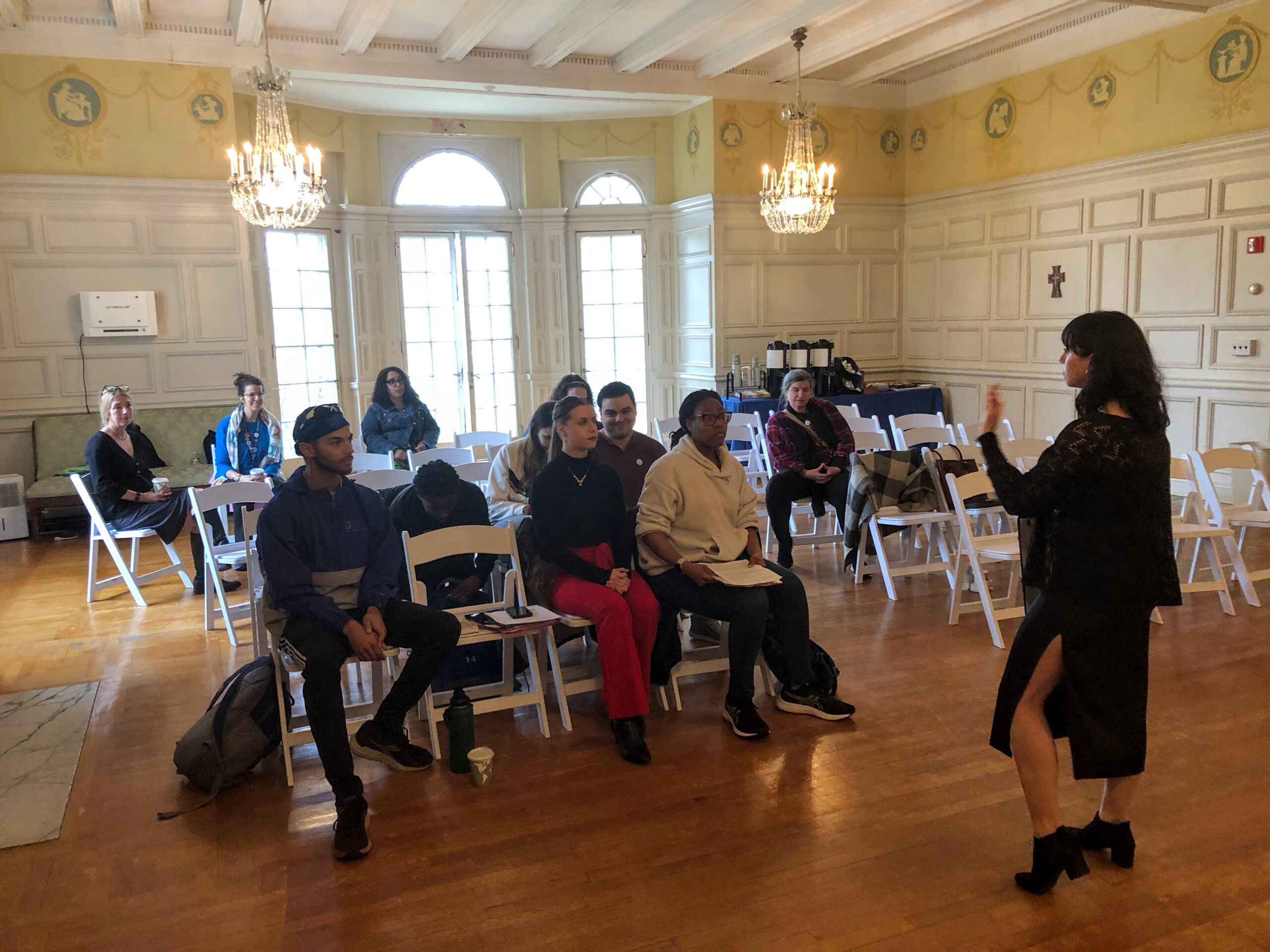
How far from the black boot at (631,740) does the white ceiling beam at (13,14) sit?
6617 mm

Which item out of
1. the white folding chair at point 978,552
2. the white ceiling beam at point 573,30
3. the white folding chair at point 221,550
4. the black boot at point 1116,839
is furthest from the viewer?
the white ceiling beam at point 573,30

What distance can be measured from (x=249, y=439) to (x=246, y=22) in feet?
10.8

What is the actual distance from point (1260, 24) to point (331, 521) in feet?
23.9

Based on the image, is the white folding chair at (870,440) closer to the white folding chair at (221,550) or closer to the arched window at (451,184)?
the white folding chair at (221,550)

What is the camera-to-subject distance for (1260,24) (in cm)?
701

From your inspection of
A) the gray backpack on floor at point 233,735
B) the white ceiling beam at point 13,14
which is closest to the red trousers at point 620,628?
the gray backpack on floor at point 233,735

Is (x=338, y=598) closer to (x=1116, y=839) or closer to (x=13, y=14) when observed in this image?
(x=1116, y=839)

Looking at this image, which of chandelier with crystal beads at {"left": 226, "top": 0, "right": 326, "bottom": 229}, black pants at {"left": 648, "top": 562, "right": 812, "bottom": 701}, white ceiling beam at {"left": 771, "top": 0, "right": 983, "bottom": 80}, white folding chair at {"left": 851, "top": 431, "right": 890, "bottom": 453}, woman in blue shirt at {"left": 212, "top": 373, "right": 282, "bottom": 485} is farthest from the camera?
white ceiling beam at {"left": 771, "top": 0, "right": 983, "bottom": 80}

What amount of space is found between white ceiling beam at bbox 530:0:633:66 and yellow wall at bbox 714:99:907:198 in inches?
74.3

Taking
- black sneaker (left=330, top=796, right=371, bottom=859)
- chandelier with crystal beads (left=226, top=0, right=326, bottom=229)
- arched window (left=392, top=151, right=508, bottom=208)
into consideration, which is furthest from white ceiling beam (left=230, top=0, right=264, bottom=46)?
black sneaker (left=330, top=796, right=371, bottom=859)

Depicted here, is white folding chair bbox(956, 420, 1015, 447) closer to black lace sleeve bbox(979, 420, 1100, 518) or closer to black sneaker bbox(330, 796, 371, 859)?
black lace sleeve bbox(979, 420, 1100, 518)

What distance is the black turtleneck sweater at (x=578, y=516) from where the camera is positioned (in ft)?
12.8

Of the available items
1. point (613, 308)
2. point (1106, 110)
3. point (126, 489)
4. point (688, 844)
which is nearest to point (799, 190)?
point (1106, 110)

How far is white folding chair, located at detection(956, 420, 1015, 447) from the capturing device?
696 centimetres
